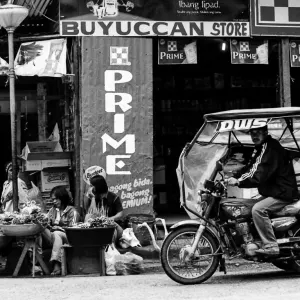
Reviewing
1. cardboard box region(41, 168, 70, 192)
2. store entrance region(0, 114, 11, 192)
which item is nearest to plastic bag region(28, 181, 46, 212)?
cardboard box region(41, 168, 70, 192)

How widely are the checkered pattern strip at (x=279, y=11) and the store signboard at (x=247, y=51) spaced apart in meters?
0.39

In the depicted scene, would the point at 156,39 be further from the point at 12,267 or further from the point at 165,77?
the point at 12,267

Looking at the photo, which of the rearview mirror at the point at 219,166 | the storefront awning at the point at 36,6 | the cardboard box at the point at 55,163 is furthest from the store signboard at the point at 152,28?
the rearview mirror at the point at 219,166

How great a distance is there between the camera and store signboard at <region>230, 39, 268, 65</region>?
45.1ft

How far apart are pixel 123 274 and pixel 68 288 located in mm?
1504

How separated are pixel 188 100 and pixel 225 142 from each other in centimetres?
551

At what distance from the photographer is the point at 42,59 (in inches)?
512

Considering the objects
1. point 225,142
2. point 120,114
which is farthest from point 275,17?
point 225,142

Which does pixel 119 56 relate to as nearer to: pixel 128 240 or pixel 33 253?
pixel 128 240

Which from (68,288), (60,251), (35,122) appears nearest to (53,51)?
(35,122)

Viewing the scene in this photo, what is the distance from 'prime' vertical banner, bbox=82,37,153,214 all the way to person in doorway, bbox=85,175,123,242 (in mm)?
980

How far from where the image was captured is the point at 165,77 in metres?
16.1

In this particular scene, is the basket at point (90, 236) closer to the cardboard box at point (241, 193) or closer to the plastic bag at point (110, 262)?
the plastic bag at point (110, 262)

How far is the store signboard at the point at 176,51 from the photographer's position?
1348 cm
